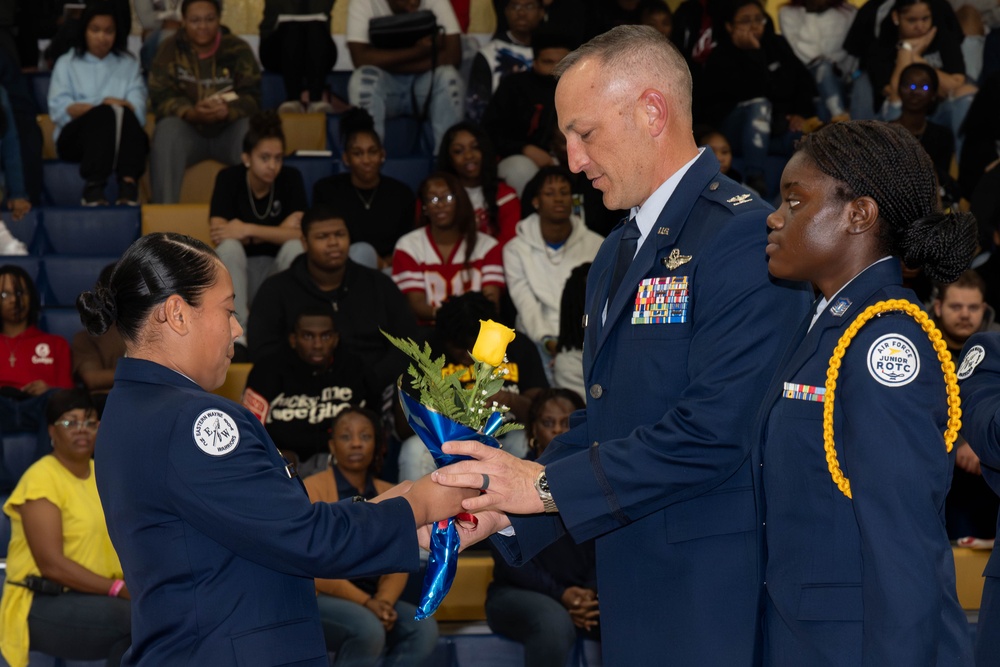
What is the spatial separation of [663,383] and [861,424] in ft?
1.94

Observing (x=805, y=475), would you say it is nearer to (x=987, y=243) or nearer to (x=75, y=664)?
(x=75, y=664)

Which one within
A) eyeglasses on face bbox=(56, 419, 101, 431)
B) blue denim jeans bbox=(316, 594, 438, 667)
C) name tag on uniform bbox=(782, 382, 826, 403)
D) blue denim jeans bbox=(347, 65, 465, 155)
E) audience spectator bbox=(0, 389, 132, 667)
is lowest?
blue denim jeans bbox=(316, 594, 438, 667)

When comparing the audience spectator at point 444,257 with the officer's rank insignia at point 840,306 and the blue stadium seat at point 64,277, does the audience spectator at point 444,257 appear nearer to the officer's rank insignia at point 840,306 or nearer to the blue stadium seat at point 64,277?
the blue stadium seat at point 64,277

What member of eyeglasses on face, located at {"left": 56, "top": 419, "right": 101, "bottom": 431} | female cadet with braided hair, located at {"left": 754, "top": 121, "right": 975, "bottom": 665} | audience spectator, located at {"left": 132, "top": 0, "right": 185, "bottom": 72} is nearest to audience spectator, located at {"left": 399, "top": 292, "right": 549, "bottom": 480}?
eyeglasses on face, located at {"left": 56, "top": 419, "right": 101, "bottom": 431}

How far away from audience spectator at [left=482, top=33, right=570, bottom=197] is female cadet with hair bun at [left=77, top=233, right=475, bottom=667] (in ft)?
19.9

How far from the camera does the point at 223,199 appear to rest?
25.0 feet

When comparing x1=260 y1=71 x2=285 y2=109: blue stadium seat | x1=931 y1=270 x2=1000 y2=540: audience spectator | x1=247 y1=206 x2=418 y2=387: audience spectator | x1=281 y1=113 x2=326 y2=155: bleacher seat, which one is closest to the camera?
x1=931 y1=270 x2=1000 y2=540: audience spectator

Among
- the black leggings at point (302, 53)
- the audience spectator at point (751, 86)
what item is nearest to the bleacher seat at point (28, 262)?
the black leggings at point (302, 53)

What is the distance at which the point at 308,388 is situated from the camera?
6230 mm

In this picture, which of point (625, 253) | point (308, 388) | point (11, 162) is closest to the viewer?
point (625, 253)

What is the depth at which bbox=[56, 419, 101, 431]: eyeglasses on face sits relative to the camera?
5.53m

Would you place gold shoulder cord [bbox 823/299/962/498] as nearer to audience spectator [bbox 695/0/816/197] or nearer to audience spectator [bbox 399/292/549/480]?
audience spectator [bbox 399/292/549/480]

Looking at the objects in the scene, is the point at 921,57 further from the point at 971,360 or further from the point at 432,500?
the point at 432,500

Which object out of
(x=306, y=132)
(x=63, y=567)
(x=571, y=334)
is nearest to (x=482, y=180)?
(x=571, y=334)
